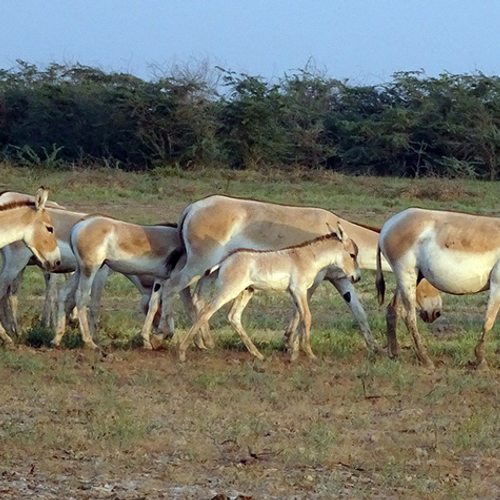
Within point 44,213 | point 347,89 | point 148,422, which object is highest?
point 347,89

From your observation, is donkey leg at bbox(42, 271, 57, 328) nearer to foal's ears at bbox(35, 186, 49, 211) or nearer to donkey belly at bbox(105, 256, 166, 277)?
donkey belly at bbox(105, 256, 166, 277)

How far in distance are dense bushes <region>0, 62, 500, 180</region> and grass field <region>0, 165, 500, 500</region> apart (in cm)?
1933

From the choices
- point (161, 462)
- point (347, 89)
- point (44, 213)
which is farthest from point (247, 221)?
point (347, 89)

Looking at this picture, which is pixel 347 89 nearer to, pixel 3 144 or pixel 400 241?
pixel 3 144

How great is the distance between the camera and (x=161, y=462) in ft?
20.1

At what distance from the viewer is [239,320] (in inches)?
388

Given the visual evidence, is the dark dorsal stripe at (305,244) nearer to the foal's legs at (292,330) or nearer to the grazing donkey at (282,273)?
the grazing donkey at (282,273)

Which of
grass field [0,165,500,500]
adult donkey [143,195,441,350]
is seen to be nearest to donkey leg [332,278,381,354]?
adult donkey [143,195,441,350]

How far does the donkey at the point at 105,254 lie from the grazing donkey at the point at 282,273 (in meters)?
0.72

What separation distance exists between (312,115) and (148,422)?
97.4 ft

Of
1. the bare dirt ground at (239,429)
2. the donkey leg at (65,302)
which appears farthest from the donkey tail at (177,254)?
the bare dirt ground at (239,429)

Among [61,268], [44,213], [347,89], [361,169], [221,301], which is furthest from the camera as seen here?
[347,89]

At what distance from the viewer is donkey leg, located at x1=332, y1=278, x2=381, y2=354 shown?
1005cm

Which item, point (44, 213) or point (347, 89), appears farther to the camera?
point (347, 89)
